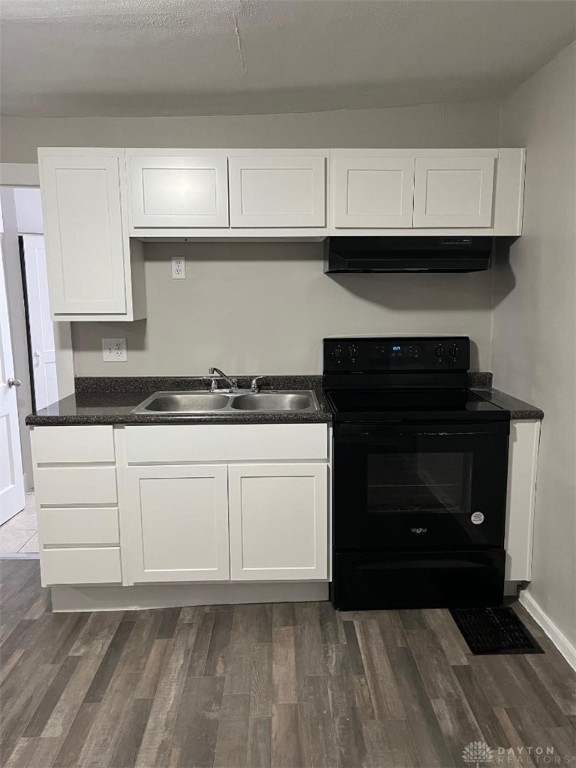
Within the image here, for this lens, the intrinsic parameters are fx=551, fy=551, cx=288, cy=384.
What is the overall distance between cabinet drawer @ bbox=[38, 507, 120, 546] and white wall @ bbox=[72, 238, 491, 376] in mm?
803

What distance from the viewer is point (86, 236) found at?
2496 mm

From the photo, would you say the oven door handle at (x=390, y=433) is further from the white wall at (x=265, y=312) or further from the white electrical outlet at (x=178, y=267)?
the white electrical outlet at (x=178, y=267)

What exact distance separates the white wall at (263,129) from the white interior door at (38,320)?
1.22 meters

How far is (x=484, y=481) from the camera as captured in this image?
7.82 feet

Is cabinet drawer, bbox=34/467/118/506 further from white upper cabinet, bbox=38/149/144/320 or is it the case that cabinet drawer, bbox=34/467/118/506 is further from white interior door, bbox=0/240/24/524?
white interior door, bbox=0/240/24/524

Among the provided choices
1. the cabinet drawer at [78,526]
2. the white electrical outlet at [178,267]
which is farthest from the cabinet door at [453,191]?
the cabinet drawer at [78,526]

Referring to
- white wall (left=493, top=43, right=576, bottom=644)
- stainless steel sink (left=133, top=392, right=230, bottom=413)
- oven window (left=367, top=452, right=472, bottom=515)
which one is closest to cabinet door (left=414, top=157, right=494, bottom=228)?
white wall (left=493, top=43, right=576, bottom=644)

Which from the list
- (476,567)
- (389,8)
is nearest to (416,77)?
(389,8)

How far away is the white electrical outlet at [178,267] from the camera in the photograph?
2824 mm

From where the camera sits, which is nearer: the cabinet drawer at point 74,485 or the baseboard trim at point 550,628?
the baseboard trim at point 550,628

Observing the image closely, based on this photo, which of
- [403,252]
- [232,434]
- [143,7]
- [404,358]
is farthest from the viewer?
[404,358]

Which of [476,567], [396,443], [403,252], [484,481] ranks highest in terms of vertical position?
[403,252]

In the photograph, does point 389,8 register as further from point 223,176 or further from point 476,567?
point 476,567

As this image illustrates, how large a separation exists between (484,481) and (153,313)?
1.81m
